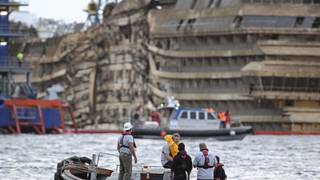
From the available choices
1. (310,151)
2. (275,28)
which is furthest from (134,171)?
(275,28)

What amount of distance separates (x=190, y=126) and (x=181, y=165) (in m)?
56.5

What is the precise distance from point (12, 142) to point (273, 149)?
66.6ft

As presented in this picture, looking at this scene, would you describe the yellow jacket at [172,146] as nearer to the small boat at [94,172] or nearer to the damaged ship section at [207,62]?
the small boat at [94,172]

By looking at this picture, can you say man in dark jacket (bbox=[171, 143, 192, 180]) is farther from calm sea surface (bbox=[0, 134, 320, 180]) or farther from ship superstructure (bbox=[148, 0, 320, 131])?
ship superstructure (bbox=[148, 0, 320, 131])

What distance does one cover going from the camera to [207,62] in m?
133

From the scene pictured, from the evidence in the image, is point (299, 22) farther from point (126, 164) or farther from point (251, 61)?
point (126, 164)

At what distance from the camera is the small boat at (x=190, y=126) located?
317 feet

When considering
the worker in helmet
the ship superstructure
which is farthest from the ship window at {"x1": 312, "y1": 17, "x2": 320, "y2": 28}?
the worker in helmet

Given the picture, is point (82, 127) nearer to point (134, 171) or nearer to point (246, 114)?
point (246, 114)

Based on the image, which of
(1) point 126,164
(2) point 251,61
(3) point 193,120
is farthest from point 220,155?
(2) point 251,61

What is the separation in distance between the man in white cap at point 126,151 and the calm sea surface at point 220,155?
157 inches

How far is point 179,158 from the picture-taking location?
4162 cm

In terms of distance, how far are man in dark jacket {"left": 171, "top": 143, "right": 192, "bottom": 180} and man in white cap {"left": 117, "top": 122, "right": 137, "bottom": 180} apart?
2883mm

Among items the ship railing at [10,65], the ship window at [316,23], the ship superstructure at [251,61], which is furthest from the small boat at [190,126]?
the ship window at [316,23]
